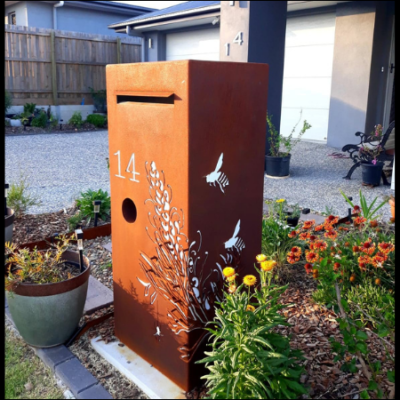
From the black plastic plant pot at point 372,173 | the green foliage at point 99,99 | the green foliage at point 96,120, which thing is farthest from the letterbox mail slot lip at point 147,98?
the green foliage at point 99,99

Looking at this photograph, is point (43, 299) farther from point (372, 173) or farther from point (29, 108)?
point (29, 108)

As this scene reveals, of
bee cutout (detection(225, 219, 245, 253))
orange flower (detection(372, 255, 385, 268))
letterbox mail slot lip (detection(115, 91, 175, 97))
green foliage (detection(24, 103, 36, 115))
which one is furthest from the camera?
green foliage (detection(24, 103, 36, 115))

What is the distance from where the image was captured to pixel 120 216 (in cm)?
259

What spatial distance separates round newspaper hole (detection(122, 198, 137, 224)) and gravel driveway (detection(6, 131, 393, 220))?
10.2ft

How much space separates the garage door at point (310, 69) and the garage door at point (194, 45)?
2210mm

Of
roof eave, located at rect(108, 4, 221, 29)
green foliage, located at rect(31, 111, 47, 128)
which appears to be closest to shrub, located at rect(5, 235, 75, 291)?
roof eave, located at rect(108, 4, 221, 29)

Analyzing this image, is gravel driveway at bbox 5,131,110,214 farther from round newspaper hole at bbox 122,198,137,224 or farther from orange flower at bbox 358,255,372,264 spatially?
orange flower at bbox 358,255,372,264

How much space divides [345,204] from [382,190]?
1.00 m

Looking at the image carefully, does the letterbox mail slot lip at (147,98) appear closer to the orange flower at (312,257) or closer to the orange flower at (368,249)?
the orange flower at (312,257)

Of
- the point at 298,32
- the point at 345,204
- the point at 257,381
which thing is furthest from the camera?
the point at 298,32

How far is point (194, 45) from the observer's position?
520 inches

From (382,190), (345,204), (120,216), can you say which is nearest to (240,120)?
(120,216)

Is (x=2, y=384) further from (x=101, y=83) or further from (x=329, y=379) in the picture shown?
(x=101, y=83)

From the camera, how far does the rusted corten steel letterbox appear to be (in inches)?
82.2
